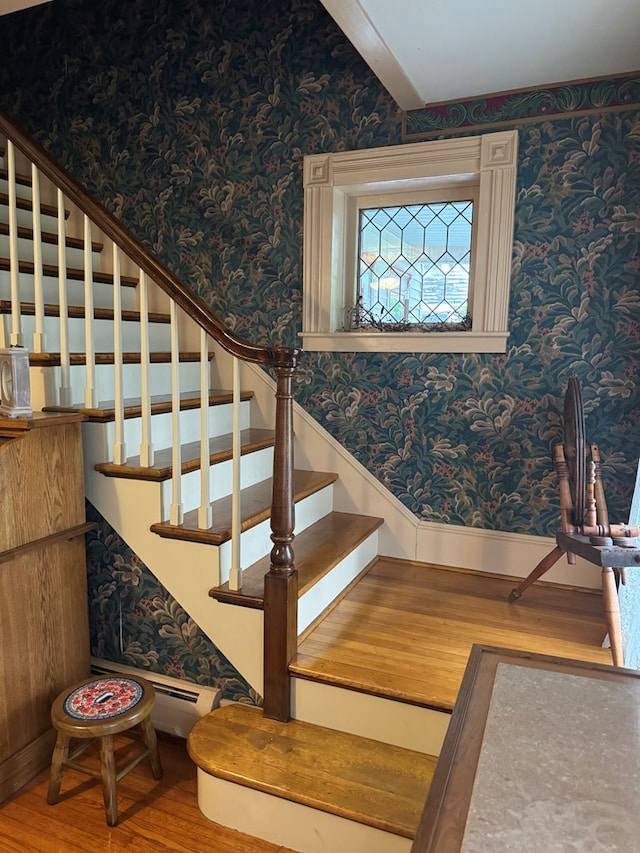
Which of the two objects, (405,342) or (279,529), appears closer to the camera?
(279,529)

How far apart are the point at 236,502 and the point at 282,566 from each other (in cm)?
26

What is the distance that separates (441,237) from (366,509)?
1394mm

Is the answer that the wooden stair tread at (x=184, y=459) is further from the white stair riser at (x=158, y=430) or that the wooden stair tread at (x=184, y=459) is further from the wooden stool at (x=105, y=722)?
the wooden stool at (x=105, y=722)

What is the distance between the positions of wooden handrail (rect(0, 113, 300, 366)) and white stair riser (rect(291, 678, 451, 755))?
1.09 m

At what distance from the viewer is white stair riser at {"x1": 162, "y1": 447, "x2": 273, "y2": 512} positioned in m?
2.30

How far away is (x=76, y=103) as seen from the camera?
342 centimetres

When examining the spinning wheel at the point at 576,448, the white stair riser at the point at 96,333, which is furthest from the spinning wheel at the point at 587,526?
the white stair riser at the point at 96,333

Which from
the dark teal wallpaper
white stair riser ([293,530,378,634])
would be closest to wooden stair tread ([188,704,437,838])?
white stair riser ([293,530,378,634])

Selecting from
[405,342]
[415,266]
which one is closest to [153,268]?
[405,342]

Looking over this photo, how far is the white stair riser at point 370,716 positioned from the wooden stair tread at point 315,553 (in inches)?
13.2

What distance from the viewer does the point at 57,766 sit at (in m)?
1.96

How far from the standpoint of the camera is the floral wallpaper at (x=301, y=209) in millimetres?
2553

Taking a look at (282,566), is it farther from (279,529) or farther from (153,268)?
(153,268)

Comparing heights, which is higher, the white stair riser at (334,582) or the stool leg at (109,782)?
the white stair riser at (334,582)
